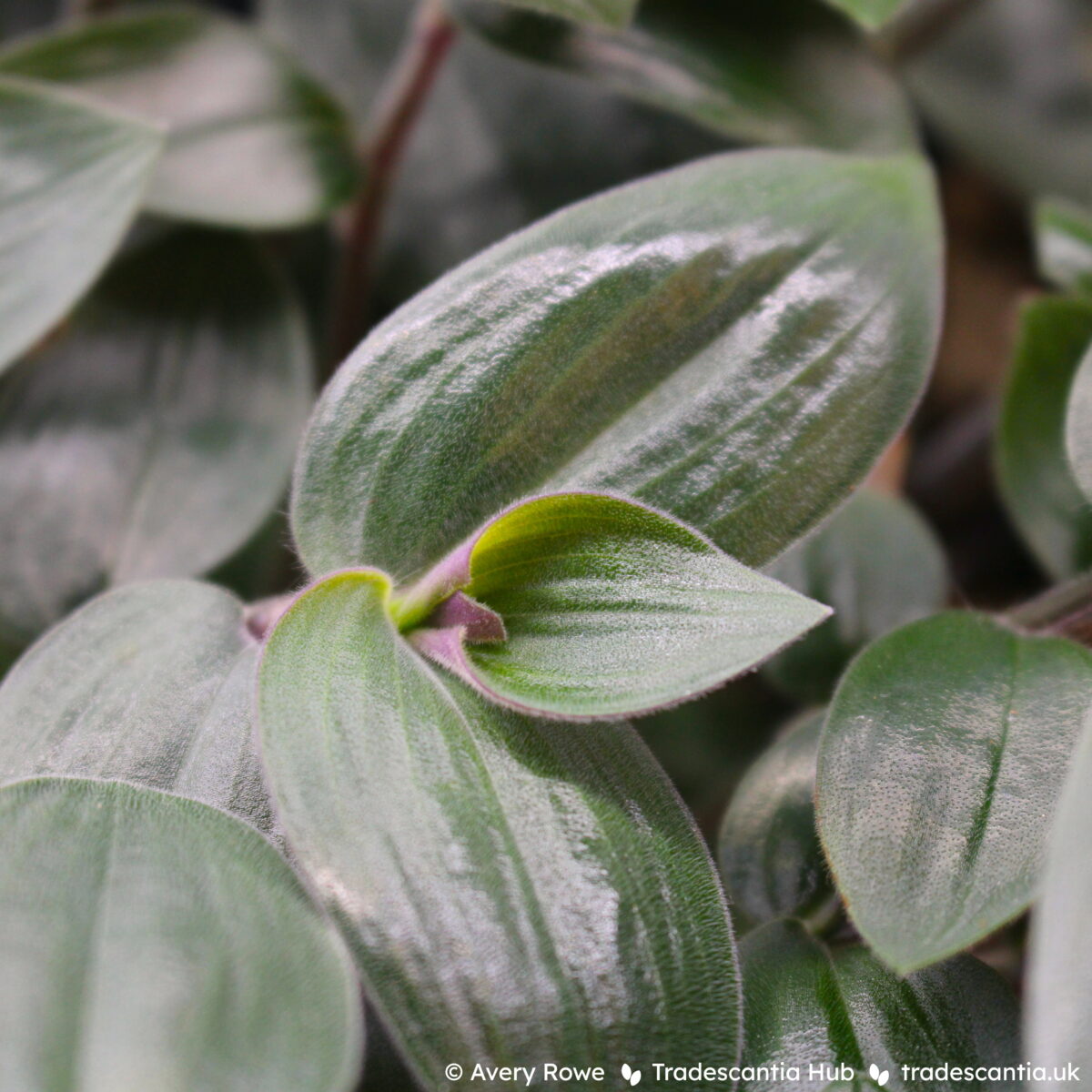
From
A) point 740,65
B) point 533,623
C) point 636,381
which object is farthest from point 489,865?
point 740,65

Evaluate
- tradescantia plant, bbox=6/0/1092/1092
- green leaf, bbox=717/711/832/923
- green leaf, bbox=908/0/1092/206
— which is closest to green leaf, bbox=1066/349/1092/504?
tradescantia plant, bbox=6/0/1092/1092

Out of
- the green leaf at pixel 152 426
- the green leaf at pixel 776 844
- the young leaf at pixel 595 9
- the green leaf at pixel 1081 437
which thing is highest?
the young leaf at pixel 595 9

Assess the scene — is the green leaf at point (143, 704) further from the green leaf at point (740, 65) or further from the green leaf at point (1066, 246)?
the green leaf at point (1066, 246)

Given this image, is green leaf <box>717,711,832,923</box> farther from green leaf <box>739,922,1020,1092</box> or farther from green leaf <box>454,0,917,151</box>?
green leaf <box>454,0,917,151</box>

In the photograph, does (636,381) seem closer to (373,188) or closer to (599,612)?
(599,612)

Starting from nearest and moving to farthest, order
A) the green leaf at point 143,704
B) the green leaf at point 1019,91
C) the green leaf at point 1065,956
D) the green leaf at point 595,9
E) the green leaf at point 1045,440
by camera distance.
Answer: the green leaf at point 1065,956, the green leaf at point 143,704, the green leaf at point 595,9, the green leaf at point 1045,440, the green leaf at point 1019,91

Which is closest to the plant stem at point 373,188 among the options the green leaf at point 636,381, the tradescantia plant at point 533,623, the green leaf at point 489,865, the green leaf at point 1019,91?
the tradescantia plant at point 533,623

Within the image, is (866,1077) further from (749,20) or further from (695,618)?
(749,20)
